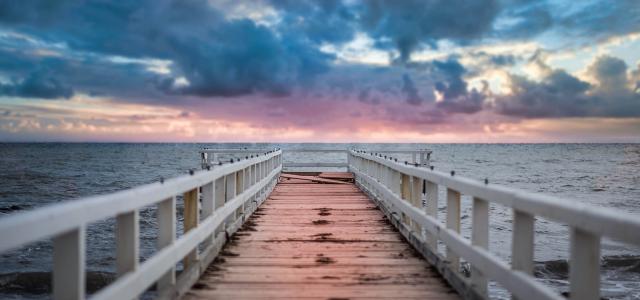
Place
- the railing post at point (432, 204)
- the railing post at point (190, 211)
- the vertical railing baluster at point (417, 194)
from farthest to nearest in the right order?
the vertical railing baluster at point (417, 194) < the railing post at point (432, 204) < the railing post at point (190, 211)

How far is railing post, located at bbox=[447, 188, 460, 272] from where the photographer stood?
16.7 ft

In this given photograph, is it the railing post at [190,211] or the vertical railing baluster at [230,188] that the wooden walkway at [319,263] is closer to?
the vertical railing baluster at [230,188]

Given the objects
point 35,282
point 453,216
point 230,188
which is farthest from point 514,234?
point 35,282

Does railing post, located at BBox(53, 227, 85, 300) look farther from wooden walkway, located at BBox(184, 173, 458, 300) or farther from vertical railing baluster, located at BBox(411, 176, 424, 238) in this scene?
vertical railing baluster, located at BBox(411, 176, 424, 238)

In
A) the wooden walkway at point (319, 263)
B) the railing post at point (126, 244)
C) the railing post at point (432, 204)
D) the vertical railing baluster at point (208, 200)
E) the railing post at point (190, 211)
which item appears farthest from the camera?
the vertical railing baluster at point (208, 200)

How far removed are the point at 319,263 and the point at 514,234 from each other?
2.89 metres

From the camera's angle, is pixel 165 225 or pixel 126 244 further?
pixel 165 225

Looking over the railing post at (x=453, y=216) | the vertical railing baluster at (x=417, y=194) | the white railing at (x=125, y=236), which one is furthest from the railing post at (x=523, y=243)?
the vertical railing baluster at (x=417, y=194)

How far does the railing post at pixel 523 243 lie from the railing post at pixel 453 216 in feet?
5.12

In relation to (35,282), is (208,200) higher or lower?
higher

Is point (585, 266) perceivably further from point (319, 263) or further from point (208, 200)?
point (208, 200)

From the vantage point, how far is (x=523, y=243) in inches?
134

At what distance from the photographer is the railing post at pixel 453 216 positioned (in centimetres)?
508

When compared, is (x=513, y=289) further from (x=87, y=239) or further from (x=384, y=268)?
(x=87, y=239)
